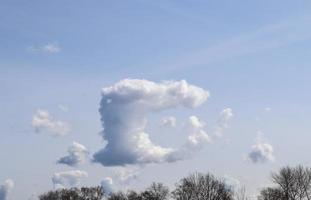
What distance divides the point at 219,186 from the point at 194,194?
8.69m

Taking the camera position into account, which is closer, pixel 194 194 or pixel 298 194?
pixel 298 194

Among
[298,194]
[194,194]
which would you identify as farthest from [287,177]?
[194,194]

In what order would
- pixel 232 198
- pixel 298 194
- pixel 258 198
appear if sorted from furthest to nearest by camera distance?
1. pixel 258 198
2. pixel 232 198
3. pixel 298 194

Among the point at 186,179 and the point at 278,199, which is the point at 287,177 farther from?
the point at 186,179

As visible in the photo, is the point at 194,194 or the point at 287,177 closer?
the point at 287,177

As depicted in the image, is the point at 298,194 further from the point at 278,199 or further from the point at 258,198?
the point at 258,198

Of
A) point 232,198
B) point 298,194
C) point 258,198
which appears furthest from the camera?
point 258,198

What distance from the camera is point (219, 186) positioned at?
172 metres

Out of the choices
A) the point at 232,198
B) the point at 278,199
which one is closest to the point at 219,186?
the point at 232,198

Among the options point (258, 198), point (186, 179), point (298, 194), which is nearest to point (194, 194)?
point (186, 179)

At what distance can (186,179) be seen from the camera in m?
179

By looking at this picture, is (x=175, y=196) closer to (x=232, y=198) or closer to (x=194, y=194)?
(x=194, y=194)

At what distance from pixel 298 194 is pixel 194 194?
111 feet

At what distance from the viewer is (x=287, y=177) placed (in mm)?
161625
